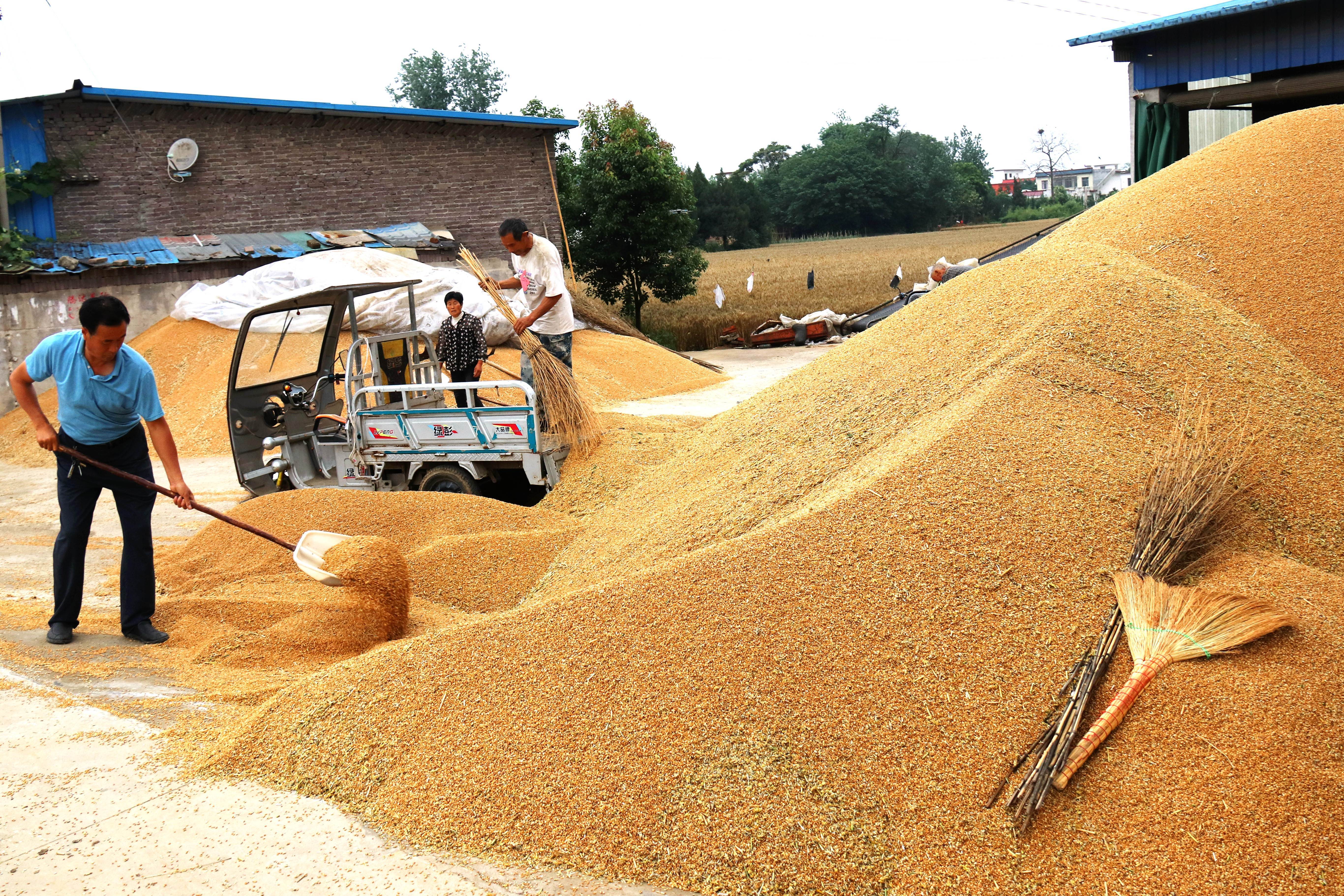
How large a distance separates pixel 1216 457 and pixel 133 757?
12.7 ft

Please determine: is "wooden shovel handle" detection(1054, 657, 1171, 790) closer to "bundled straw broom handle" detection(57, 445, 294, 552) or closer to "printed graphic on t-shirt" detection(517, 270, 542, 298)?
"bundled straw broom handle" detection(57, 445, 294, 552)

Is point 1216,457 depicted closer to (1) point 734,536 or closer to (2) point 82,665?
(1) point 734,536

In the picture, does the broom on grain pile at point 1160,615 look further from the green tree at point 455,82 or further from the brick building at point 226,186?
the green tree at point 455,82

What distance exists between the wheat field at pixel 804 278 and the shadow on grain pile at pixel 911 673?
595 inches

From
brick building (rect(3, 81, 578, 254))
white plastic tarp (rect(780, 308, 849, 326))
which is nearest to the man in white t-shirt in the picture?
brick building (rect(3, 81, 578, 254))

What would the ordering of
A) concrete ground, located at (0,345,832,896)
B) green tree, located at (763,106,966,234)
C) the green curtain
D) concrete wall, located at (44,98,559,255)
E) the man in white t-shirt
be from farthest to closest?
green tree, located at (763,106,966,234) → concrete wall, located at (44,98,559,255) → the green curtain → the man in white t-shirt → concrete ground, located at (0,345,832,896)

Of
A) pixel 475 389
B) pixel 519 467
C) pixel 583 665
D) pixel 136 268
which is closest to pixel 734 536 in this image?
pixel 583 665

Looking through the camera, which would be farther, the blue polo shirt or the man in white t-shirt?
the man in white t-shirt

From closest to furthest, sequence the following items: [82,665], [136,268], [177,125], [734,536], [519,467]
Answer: [734,536] → [82,665] → [519,467] → [136,268] → [177,125]

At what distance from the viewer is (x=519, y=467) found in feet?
20.6

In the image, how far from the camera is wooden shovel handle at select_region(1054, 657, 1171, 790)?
2.63 m

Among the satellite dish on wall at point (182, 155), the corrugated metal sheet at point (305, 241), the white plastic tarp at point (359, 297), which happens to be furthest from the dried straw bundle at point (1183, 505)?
the satellite dish on wall at point (182, 155)

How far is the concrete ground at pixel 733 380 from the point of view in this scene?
1146 centimetres

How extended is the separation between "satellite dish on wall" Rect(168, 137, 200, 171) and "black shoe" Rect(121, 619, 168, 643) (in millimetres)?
11701
